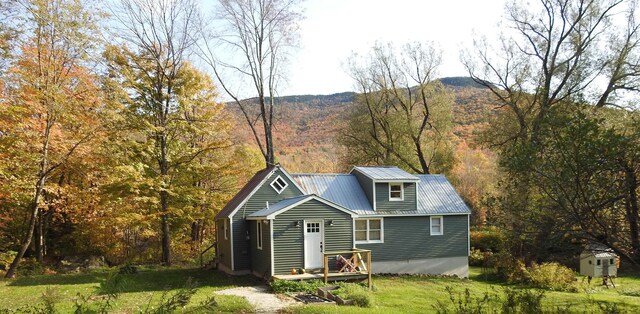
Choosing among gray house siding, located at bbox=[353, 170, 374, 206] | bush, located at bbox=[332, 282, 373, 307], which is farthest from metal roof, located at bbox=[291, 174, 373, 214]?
bush, located at bbox=[332, 282, 373, 307]

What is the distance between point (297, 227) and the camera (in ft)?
60.5

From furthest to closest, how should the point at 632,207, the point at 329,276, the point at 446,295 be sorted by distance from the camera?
the point at 329,276 → the point at 446,295 → the point at 632,207

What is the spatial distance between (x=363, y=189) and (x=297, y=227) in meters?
5.83

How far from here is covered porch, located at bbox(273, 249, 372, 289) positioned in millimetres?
17380

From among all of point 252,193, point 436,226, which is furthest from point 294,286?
point 436,226

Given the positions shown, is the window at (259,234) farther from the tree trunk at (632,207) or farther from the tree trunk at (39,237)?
the tree trunk at (632,207)

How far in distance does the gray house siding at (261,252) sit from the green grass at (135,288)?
0.55 m

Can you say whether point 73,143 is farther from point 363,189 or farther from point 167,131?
point 363,189

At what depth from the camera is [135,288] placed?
1644 centimetres

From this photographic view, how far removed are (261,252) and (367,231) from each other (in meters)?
5.48

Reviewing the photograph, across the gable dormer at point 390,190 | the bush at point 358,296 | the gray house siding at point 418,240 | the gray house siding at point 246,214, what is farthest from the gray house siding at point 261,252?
the gable dormer at point 390,190

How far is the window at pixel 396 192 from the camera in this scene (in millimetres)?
22641

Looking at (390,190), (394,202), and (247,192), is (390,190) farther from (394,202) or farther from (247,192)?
(247,192)

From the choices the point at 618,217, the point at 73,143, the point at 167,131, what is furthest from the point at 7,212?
the point at 618,217
